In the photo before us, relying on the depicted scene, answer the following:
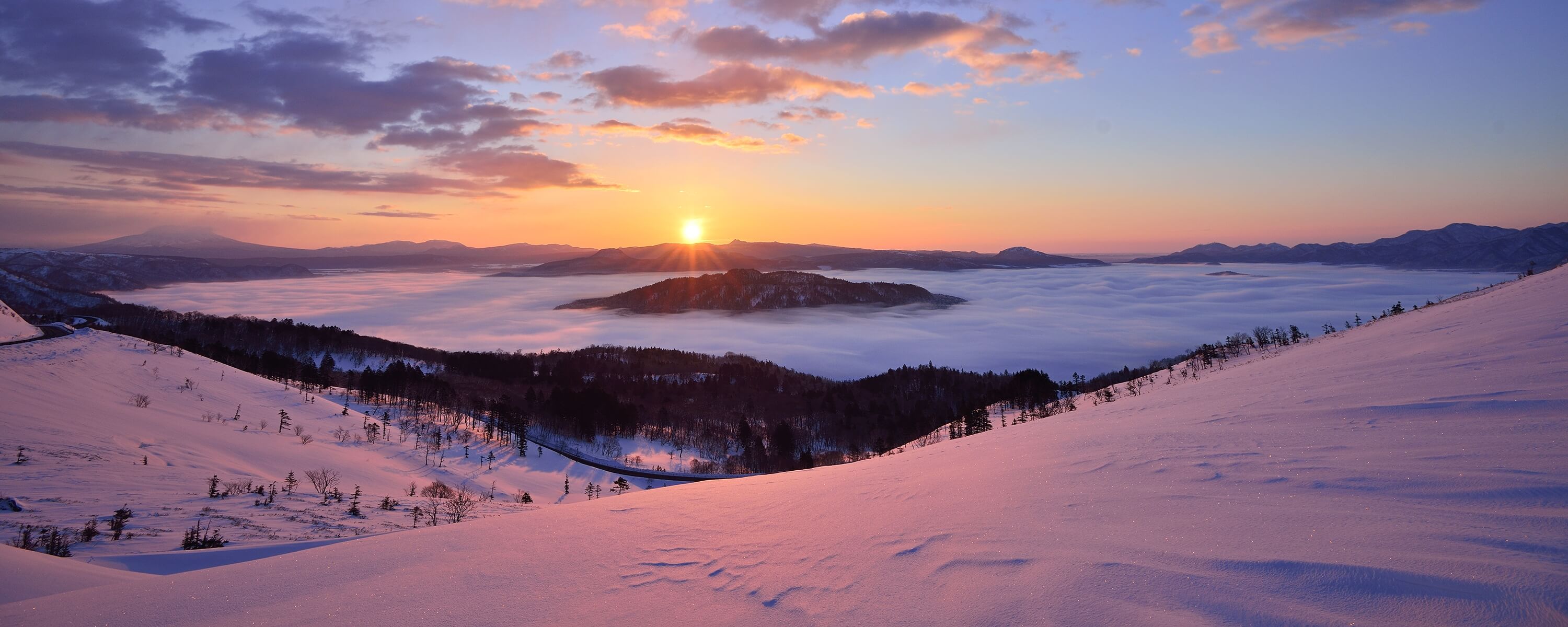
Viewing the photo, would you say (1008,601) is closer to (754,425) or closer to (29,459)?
(29,459)

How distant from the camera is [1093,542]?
4.93 meters

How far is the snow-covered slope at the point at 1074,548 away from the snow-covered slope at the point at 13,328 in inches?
2002

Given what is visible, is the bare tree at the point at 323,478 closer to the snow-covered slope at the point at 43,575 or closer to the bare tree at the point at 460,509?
the bare tree at the point at 460,509

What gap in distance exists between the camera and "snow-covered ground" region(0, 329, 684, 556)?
37.4ft

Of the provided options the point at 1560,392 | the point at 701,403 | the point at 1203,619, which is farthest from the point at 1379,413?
the point at 701,403

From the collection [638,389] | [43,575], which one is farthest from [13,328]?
[638,389]

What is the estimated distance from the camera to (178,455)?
1892 centimetres

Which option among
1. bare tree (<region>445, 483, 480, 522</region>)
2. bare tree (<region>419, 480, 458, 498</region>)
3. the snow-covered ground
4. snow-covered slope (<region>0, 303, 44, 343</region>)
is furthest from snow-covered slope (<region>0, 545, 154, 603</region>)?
snow-covered slope (<region>0, 303, 44, 343</region>)

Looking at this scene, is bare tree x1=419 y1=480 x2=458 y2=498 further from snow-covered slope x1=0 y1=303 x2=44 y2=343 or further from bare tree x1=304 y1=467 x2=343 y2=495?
snow-covered slope x1=0 y1=303 x2=44 y2=343

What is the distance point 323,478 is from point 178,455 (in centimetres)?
411

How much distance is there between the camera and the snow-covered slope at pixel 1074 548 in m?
3.70

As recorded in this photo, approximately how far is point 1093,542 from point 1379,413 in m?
6.61

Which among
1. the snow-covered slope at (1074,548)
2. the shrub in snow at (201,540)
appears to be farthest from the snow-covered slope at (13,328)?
the snow-covered slope at (1074,548)

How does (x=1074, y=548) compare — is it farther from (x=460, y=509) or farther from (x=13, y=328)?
(x=13, y=328)
